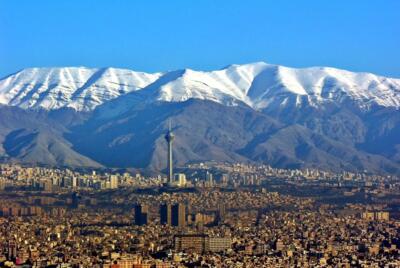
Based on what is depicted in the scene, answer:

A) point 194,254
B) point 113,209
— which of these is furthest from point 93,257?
point 113,209

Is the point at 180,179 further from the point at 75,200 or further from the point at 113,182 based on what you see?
the point at 75,200

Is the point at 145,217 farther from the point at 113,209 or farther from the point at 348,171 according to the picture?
the point at 348,171

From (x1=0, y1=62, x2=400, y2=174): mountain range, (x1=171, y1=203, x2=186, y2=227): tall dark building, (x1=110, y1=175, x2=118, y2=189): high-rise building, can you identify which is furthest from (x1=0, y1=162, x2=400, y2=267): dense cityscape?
(x1=0, y1=62, x2=400, y2=174): mountain range

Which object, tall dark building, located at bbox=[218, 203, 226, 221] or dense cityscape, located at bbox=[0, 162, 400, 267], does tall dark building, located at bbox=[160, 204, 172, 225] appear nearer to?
dense cityscape, located at bbox=[0, 162, 400, 267]

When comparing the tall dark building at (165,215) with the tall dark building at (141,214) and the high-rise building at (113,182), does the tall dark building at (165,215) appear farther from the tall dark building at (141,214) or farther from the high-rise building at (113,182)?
the high-rise building at (113,182)

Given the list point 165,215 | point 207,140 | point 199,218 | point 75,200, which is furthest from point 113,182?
point 207,140
